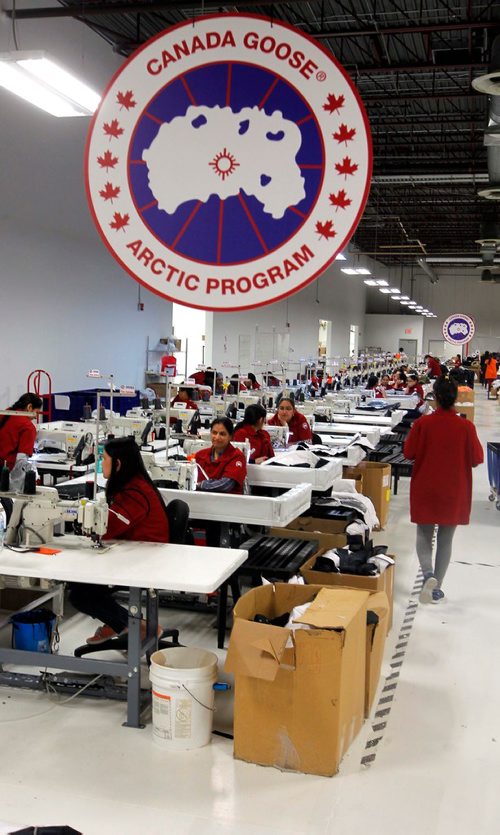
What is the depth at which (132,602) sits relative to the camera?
10.8 ft

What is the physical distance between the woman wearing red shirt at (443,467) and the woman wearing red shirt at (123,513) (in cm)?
184

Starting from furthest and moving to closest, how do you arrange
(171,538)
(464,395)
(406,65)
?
(464,395)
(406,65)
(171,538)

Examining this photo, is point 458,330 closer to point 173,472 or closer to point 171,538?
point 173,472

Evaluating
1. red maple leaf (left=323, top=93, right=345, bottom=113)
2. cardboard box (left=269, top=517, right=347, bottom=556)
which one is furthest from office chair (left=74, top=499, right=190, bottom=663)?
red maple leaf (left=323, top=93, right=345, bottom=113)

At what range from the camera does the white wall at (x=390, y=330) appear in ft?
99.9

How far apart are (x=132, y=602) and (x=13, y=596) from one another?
1636 millimetres

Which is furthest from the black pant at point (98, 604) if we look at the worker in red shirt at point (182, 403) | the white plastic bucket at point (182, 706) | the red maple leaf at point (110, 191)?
the worker in red shirt at point (182, 403)

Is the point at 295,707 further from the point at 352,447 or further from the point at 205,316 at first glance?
the point at 205,316

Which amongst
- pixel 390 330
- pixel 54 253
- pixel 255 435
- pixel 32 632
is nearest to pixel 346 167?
pixel 32 632

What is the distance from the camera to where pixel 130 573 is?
3189 millimetres

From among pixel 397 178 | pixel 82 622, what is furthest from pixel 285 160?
pixel 397 178

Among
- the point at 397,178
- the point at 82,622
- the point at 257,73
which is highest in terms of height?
the point at 397,178

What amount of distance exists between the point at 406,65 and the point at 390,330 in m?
22.3

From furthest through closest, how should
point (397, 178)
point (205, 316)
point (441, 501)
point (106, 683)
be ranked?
point (205, 316) → point (397, 178) → point (441, 501) → point (106, 683)
